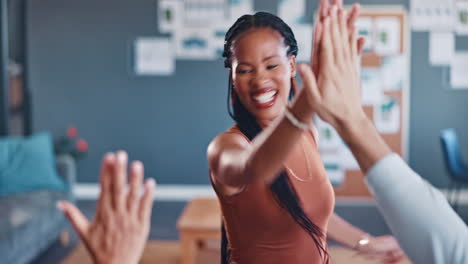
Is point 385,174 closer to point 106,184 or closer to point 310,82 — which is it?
point 310,82

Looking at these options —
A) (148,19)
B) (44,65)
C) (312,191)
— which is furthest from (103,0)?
(312,191)

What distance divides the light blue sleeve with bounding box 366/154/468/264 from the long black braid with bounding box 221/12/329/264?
0.17 metres

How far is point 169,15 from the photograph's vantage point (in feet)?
17.8

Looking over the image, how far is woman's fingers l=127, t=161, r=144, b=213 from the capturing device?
0.51 metres

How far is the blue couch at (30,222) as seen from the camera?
308 centimetres

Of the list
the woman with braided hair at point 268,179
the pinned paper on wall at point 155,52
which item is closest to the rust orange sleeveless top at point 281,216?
the woman with braided hair at point 268,179

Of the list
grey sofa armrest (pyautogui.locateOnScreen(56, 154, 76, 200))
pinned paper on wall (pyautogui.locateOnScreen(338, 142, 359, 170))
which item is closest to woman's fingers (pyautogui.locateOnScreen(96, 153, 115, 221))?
grey sofa armrest (pyautogui.locateOnScreen(56, 154, 76, 200))

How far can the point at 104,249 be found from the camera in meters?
0.53

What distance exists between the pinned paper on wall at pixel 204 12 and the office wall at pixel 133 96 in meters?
0.35

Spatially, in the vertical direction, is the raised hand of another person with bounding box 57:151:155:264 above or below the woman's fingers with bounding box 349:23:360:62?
below

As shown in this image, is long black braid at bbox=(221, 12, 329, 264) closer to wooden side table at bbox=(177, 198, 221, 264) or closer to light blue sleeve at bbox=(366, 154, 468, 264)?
light blue sleeve at bbox=(366, 154, 468, 264)

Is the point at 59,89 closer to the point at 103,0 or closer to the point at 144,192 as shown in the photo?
the point at 103,0

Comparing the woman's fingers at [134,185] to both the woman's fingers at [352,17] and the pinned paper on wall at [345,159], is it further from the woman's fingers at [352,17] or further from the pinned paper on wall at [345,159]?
the pinned paper on wall at [345,159]

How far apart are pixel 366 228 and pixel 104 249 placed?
426cm
